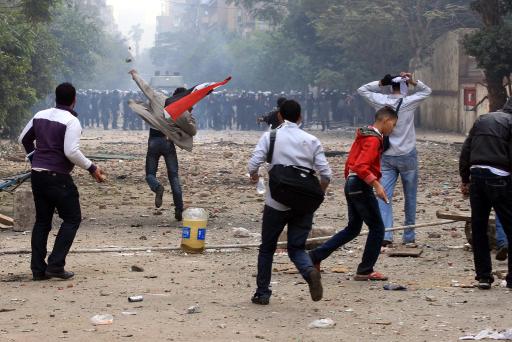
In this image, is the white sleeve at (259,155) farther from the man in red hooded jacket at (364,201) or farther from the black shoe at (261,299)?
the man in red hooded jacket at (364,201)

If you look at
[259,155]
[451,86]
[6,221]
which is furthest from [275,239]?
[451,86]

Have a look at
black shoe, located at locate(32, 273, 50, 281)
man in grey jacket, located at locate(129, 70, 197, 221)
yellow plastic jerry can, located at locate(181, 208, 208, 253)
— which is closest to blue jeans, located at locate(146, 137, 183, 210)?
man in grey jacket, located at locate(129, 70, 197, 221)

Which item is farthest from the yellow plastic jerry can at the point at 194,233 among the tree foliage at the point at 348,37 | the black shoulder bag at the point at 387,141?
the tree foliage at the point at 348,37

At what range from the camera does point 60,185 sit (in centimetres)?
903

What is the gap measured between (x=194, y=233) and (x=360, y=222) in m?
2.26

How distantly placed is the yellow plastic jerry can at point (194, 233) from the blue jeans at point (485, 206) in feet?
9.81

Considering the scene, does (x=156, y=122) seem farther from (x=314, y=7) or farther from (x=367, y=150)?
(x=314, y=7)

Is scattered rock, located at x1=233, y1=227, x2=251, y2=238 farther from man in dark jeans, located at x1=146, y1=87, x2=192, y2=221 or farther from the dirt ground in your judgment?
man in dark jeans, located at x1=146, y1=87, x2=192, y2=221

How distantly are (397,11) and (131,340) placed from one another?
130ft

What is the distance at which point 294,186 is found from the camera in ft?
25.6

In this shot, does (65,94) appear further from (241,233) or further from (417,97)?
(241,233)

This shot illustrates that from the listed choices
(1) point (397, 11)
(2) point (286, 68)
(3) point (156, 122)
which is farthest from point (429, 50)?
(3) point (156, 122)

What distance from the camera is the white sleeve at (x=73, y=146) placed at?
8906 millimetres

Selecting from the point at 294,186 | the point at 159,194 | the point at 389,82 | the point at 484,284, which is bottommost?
the point at 159,194
